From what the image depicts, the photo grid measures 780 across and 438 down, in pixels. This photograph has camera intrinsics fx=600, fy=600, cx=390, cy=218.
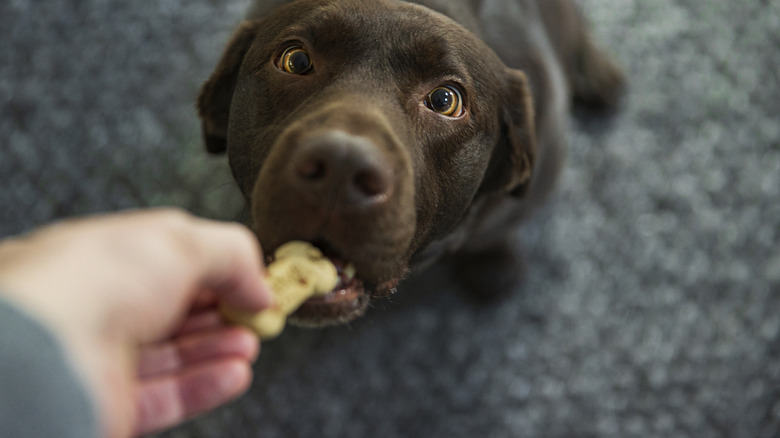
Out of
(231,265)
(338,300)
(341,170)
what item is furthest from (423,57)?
(231,265)

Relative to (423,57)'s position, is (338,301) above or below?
below

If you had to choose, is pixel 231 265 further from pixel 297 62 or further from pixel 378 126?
pixel 297 62

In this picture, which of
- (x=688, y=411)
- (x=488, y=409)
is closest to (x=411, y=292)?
(x=488, y=409)

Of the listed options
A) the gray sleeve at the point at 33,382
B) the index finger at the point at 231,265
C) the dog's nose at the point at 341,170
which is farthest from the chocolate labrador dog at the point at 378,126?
the gray sleeve at the point at 33,382

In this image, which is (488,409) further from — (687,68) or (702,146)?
(687,68)

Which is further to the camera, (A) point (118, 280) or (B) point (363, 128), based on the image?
(B) point (363, 128)

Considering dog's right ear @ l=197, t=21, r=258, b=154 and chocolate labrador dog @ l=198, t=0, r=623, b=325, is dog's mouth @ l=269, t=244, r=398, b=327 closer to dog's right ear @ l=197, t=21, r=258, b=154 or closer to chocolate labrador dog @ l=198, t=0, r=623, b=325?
chocolate labrador dog @ l=198, t=0, r=623, b=325

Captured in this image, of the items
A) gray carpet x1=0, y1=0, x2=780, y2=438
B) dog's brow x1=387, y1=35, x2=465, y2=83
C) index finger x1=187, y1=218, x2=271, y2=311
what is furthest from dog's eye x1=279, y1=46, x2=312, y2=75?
gray carpet x1=0, y1=0, x2=780, y2=438
